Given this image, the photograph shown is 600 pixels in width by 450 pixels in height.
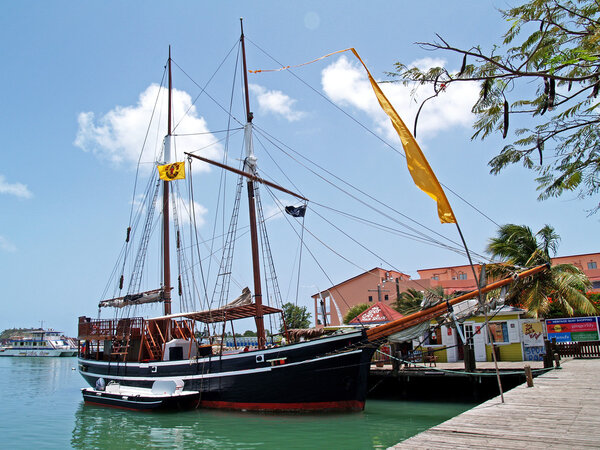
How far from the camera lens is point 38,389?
111 ft

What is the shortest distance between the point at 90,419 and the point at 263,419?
25.5 feet

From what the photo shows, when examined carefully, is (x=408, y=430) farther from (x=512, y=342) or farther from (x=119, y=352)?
(x=119, y=352)

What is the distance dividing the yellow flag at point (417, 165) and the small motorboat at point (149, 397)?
1377 centimetres

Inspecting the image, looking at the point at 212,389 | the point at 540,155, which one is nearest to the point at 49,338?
the point at 212,389

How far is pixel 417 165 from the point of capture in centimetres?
798

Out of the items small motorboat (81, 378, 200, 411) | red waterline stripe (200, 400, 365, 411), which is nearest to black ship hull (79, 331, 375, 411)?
red waterline stripe (200, 400, 365, 411)

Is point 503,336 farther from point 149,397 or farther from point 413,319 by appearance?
point 149,397

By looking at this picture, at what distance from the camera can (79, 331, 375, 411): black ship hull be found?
1570 centimetres

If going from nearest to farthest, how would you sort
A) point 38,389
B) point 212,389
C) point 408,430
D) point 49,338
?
1. point 408,430
2. point 212,389
3. point 38,389
4. point 49,338

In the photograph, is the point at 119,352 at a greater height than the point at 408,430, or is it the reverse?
the point at 119,352

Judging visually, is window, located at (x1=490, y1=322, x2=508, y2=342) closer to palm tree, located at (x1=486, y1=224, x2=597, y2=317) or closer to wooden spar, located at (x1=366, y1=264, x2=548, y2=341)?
palm tree, located at (x1=486, y1=224, x2=597, y2=317)

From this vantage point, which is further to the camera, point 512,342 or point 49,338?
point 49,338

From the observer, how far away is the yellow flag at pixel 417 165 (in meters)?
7.91

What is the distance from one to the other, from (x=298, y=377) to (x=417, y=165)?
10406mm
